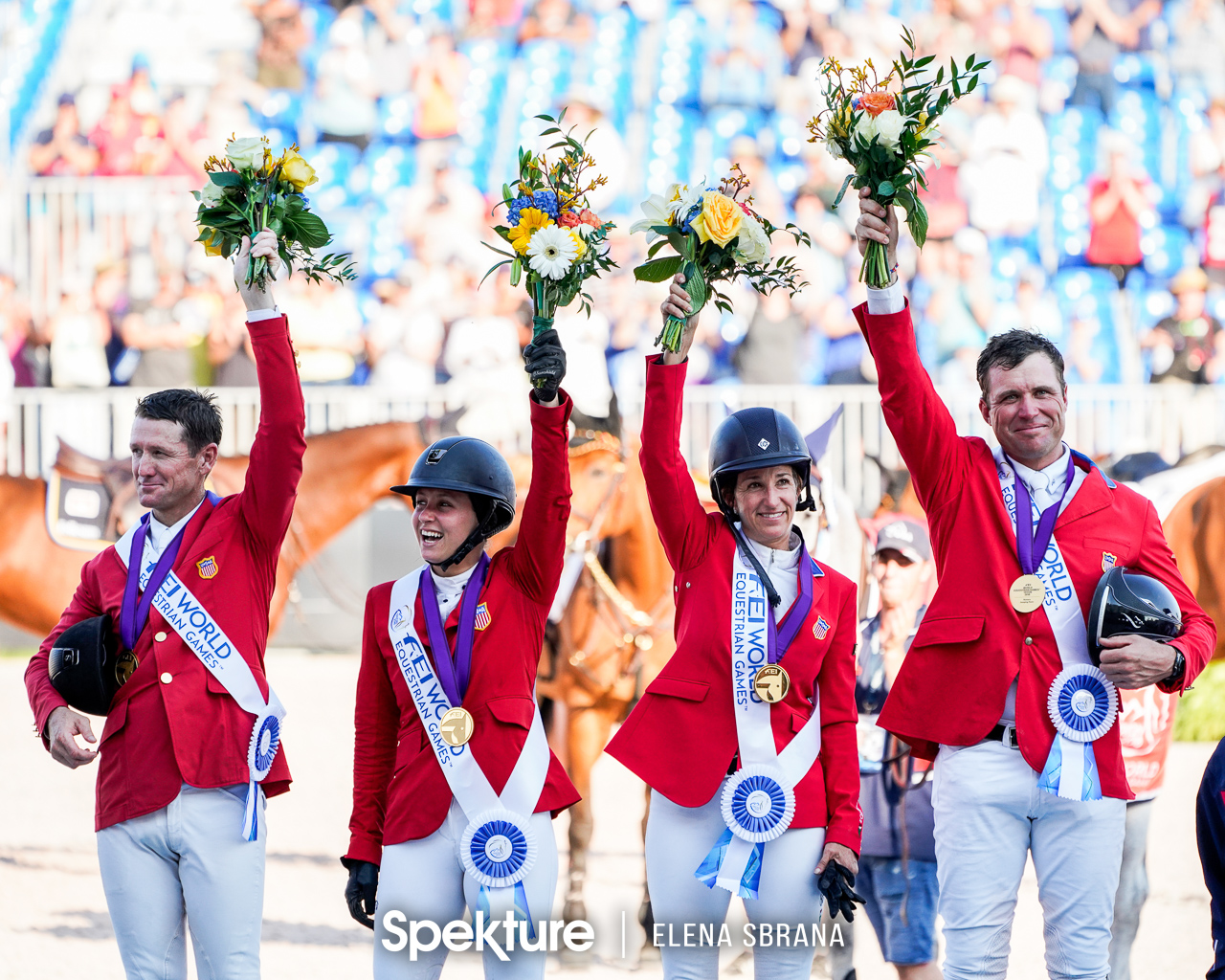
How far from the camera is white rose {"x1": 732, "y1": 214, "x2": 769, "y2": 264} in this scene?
3.03 meters

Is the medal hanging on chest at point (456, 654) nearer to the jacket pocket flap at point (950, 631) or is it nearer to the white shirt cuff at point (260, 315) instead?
the white shirt cuff at point (260, 315)

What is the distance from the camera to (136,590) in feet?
10.1

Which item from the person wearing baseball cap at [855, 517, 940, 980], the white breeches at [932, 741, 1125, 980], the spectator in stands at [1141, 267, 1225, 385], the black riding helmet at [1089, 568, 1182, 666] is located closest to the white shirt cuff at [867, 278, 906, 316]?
the black riding helmet at [1089, 568, 1182, 666]

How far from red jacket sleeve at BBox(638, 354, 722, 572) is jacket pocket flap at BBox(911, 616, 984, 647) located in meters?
0.59

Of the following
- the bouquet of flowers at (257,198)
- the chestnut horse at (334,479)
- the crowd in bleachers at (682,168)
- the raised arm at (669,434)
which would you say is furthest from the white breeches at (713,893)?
the crowd in bleachers at (682,168)

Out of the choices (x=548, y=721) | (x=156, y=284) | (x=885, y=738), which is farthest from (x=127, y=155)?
(x=885, y=738)

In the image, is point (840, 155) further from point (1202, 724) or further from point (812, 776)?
point (1202, 724)

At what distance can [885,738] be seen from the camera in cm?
495

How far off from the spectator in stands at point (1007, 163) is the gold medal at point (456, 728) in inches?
288

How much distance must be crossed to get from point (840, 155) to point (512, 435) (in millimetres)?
→ 3885

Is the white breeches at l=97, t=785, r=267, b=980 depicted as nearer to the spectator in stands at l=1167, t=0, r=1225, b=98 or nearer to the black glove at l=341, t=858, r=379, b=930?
the black glove at l=341, t=858, r=379, b=930

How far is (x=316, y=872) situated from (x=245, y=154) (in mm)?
4281

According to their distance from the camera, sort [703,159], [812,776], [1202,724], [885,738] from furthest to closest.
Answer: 1. [703,159]
2. [1202,724]
3. [885,738]
4. [812,776]

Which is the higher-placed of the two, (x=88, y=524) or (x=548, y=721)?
(x=88, y=524)
